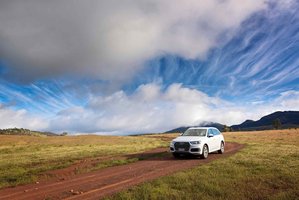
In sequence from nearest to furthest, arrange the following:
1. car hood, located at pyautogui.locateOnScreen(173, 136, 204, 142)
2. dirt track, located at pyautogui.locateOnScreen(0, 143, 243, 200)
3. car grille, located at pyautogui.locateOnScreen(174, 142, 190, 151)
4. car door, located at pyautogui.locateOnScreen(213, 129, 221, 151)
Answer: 1. dirt track, located at pyautogui.locateOnScreen(0, 143, 243, 200)
2. car grille, located at pyautogui.locateOnScreen(174, 142, 190, 151)
3. car hood, located at pyautogui.locateOnScreen(173, 136, 204, 142)
4. car door, located at pyautogui.locateOnScreen(213, 129, 221, 151)

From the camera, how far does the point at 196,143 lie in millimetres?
21250

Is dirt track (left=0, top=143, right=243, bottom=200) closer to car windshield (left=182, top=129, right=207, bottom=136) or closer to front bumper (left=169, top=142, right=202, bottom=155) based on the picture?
front bumper (left=169, top=142, right=202, bottom=155)

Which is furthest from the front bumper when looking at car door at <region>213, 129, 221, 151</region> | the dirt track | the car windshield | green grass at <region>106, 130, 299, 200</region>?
green grass at <region>106, 130, 299, 200</region>

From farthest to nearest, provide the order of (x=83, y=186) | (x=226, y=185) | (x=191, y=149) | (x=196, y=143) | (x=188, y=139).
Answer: (x=188, y=139), (x=196, y=143), (x=191, y=149), (x=83, y=186), (x=226, y=185)

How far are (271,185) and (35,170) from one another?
41.7ft

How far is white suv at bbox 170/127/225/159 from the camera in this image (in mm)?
21172

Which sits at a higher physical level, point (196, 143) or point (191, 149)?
point (196, 143)

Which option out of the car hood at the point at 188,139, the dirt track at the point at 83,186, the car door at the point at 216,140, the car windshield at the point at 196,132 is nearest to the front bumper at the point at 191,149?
the car hood at the point at 188,139

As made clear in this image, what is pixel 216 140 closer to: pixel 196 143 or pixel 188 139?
pixel 188 139

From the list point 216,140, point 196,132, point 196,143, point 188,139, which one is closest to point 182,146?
point 188,139

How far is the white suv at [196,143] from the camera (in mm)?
21172

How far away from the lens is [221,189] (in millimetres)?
10711

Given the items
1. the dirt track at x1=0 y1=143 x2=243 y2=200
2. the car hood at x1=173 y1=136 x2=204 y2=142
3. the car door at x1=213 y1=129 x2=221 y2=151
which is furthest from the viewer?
the car door at x1=213 y1=129 x2=221 y2=151

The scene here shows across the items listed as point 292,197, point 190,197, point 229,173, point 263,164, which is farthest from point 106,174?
point 292,197
